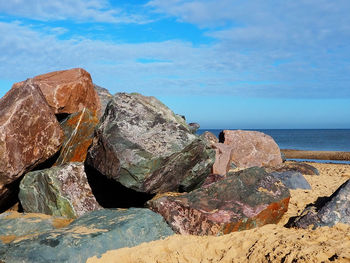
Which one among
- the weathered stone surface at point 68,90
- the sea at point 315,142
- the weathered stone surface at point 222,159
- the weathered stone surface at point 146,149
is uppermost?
the weathered stone surface at point 68,90

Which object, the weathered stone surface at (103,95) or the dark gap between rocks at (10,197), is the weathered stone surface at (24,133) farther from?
the weathered stone surface at (103,95)

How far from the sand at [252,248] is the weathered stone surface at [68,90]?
15.7ft

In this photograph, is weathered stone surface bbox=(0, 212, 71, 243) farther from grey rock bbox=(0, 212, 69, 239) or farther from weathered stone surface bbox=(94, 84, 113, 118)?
weathered stone surface bbox=(94, 84, 113, 118)

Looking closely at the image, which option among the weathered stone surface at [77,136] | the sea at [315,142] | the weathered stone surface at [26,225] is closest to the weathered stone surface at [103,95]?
the weathered stone surface at [77,136]

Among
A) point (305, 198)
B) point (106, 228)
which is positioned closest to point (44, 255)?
point (106, 228)

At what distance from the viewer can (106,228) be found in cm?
543

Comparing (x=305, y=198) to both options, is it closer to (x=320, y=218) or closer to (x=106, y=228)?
(x=320, y=218)

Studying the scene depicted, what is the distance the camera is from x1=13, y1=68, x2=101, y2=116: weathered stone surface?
8.65 metres

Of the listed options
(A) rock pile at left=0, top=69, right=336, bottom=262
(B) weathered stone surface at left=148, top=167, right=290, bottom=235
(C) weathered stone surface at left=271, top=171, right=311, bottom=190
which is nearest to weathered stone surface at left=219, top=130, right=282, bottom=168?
(C) weathered stone surface at left=271, top=171, right=311, bottom=190

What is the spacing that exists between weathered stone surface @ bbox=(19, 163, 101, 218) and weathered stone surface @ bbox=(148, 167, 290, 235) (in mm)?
1444

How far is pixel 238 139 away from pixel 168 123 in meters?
8.53

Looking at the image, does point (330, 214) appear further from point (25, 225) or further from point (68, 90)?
point (68, 90)

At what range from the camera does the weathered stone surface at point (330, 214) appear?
5.63 meters

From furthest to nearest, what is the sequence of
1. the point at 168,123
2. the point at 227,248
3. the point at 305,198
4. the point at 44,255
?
1. the point at 305,198
2. the point at 168,123
3. the point at 227,248
4. the point at 44,255
